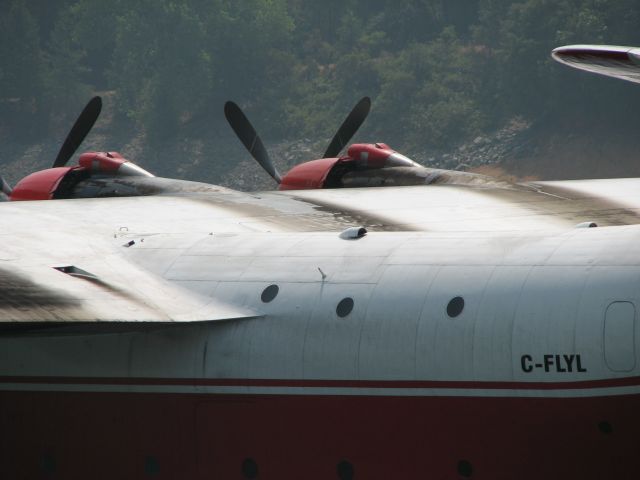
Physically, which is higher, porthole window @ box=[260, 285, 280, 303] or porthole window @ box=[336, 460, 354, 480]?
porthole window @ box=[260, 285, 280, 303]

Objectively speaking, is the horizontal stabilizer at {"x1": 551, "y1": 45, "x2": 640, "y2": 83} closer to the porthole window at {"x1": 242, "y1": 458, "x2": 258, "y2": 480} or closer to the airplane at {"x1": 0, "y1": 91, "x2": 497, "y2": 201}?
the porthole window at {"x1": 242, "y1": 458, "x2": 258, "y2": 480}

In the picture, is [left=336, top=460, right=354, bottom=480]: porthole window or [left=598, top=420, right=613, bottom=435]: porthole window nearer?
[left=598, top=420, right=613, bottom=435]: porthole window

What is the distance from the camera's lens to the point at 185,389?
Result: 16.3 meters

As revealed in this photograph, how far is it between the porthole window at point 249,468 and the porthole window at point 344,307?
6.95 feet

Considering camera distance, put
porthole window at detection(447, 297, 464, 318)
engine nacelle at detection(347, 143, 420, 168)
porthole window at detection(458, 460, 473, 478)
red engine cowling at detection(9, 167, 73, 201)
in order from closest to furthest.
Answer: porthole window at detection(458, 460, 473, 478), porthole window at detection(447, 297, 464, 318), red engine cowling at detection(9, 167, 73, 201), engine nacelle at detection(347, 143, 420, 168)

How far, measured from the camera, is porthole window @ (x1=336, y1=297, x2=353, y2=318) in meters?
15.5

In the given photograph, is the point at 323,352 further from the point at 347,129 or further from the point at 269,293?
the point at 347,129

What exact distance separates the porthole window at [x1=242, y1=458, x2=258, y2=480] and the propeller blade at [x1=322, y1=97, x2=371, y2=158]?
49.4ft

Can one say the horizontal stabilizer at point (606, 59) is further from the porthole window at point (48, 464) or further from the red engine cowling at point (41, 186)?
the red engine cowling at point (41, 186)

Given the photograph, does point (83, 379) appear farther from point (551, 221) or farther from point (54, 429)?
point (551, 221)

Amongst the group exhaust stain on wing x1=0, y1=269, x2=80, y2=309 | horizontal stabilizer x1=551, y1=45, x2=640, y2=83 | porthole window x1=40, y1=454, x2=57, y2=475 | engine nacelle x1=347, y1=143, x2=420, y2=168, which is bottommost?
porthole window x1=40, y1=454, x2=57, y2=475

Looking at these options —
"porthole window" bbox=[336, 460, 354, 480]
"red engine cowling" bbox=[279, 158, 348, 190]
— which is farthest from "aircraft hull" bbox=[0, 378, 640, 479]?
"red engine cowling" bbox=[279, 158, 348, 190]

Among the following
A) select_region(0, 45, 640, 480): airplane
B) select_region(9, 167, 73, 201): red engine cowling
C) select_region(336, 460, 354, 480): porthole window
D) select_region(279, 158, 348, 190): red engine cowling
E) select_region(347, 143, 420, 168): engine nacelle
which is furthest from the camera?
select_region(347, 143, 420, 168): engine nacelle

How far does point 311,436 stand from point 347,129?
55.5ft
